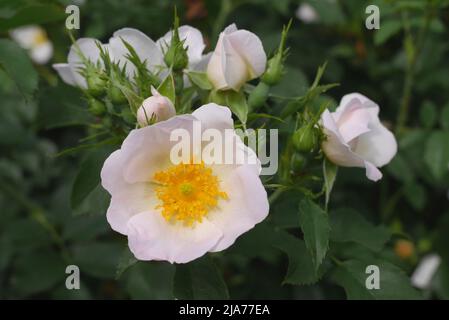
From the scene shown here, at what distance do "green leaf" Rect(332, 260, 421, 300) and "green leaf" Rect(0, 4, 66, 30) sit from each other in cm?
103

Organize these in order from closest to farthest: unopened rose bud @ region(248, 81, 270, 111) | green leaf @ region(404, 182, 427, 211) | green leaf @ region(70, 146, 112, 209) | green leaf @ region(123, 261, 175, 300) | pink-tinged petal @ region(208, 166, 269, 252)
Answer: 1. pink-tinged petal @ region(208, 166, 269, 252)
2. unopened rose bud @ region(248, 81, 270, 111)
3. green leaf @ region(70, 146, 112, 209)
4. green leaf @ region(123, 261, 175, 300)
5. green leaf @ region(404, 182, 427, 211)


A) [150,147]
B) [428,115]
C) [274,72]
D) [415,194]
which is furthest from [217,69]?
[415,194]

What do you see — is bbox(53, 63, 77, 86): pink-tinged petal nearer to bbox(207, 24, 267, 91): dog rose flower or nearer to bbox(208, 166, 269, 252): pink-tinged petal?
bbox(207, 24, 267, 91): dog rose flower

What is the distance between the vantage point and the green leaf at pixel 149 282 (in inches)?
86.0

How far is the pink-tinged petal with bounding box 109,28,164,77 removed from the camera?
174cm

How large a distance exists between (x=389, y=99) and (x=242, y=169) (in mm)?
1706

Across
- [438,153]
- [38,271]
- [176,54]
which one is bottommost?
[38,271]

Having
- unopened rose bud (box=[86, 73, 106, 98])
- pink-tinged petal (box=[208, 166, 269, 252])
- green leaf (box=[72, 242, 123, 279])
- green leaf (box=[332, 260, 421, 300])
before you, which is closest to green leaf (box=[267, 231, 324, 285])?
green leaf (box=[332, 260, 421, 300])

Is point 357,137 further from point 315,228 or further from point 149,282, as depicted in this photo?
point 149,282

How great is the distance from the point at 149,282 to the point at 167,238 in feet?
2.19

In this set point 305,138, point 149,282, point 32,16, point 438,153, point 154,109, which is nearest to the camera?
point 154,109

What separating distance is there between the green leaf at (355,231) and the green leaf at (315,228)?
330 mm

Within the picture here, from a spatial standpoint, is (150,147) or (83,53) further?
(83,53)

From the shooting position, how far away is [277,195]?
1851mm
